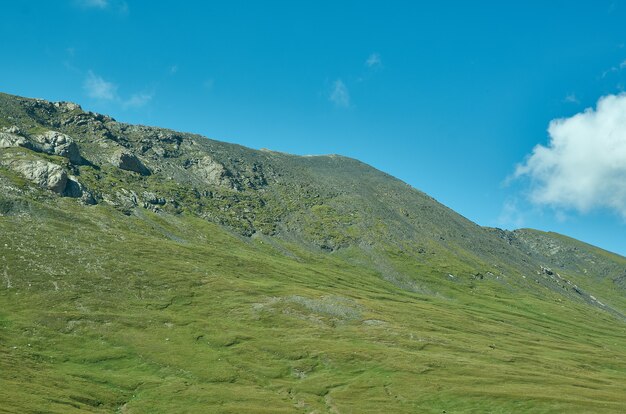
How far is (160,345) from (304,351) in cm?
3791

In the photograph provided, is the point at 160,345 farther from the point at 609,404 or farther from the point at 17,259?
the point at 609,404

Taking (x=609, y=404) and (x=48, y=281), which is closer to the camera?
(x=609, y=404)

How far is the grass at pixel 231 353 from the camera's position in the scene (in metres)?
102

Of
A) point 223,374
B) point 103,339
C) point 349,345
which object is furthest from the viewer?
point 349,345

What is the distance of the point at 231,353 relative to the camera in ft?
438

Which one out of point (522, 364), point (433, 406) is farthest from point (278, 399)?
point (522, 364)

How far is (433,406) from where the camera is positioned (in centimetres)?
10619

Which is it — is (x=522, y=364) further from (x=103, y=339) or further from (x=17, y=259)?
(x=17, y=259)

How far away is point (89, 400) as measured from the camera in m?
90.9

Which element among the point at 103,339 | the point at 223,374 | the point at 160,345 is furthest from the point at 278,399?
the point at 103,339

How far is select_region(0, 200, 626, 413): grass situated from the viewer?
4007 inches

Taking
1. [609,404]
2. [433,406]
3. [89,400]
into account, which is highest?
[609,404]

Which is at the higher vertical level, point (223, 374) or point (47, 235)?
point (47, 235)

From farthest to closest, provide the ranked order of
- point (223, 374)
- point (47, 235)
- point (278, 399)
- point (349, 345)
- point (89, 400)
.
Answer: point (47, 235)
point (349, 345)
point (223, 374)
point (278, 399)
point (89, 400)
